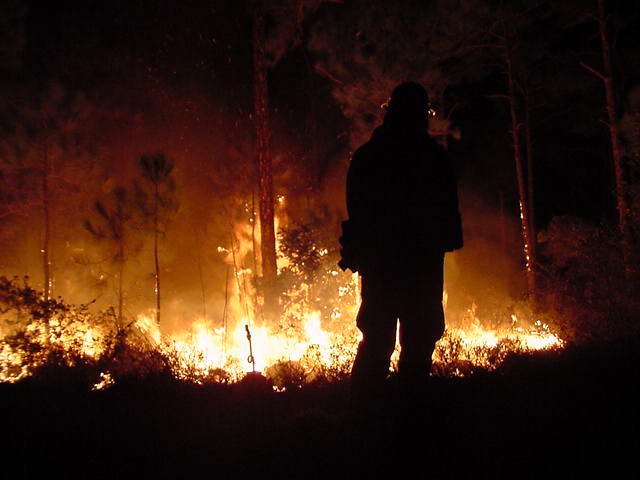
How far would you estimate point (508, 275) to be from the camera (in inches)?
714

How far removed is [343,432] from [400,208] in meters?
1.50

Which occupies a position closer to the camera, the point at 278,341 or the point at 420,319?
the point at 420,319

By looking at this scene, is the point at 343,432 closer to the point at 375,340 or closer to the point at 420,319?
the point at 375,340

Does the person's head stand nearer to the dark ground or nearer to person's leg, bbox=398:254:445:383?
person's leg, bbox=398:254:445:383

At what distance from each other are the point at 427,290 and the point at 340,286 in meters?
7.99

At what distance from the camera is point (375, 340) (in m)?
3.61

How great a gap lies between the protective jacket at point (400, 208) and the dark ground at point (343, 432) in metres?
0.98

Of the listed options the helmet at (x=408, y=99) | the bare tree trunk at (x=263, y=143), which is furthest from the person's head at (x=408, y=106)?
the bare tree trunk at (x=263, y=143)

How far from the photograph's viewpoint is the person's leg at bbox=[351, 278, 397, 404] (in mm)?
3590

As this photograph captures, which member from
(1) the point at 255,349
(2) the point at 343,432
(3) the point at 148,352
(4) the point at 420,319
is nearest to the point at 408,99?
(4) the point at 420,319

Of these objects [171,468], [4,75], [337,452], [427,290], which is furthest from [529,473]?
[4,75]

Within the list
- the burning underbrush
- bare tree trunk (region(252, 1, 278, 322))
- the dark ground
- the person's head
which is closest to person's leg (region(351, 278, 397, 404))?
the dark ground

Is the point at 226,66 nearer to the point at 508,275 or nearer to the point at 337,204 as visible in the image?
the point at 337,204

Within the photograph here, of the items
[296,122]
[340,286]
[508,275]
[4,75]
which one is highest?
[296,122]
